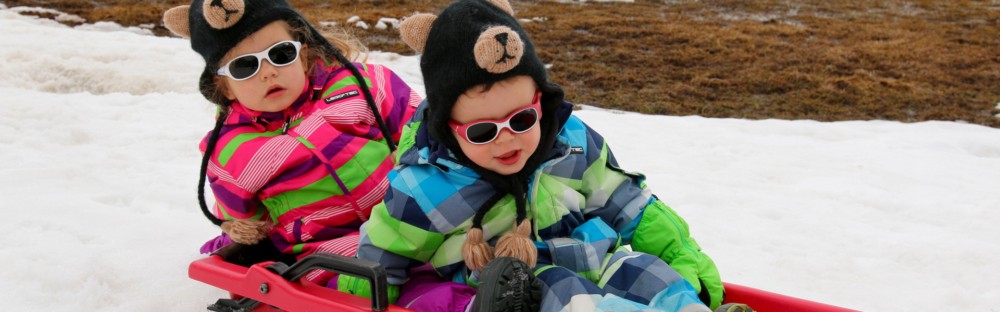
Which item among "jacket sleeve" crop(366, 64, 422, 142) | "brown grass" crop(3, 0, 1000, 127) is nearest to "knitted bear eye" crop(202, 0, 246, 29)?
"jacket sleeve" crop(366, 64, 422, 142)

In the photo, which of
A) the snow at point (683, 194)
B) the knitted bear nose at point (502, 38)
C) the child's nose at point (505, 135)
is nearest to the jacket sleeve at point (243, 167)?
the snow at point (683, 194)

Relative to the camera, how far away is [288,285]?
2238mm

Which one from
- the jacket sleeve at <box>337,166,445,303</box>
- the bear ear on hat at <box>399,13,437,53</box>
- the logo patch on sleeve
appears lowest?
the jacket sleeve at <box>337,166,445,303</box>

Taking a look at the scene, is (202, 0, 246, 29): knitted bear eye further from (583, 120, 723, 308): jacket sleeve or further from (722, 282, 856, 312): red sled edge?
→ (722, 282, 856, 312): red sled edge

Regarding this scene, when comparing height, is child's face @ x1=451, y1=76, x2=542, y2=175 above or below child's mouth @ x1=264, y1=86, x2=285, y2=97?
above

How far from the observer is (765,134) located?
5.47 meters

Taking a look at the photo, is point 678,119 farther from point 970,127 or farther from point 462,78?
point 462,78

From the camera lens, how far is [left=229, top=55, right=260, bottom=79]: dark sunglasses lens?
7.95ft

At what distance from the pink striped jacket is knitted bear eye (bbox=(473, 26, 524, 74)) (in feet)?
2.90

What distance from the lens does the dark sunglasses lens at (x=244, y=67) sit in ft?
7.95

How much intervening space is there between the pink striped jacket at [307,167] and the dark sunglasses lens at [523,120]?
0.80 meters

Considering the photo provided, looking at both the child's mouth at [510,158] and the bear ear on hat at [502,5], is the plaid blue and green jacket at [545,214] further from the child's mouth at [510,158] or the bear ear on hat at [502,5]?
the bear ear on hat at [502,5]

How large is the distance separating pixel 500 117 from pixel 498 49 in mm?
203

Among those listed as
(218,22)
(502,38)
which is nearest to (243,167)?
(218,22)
